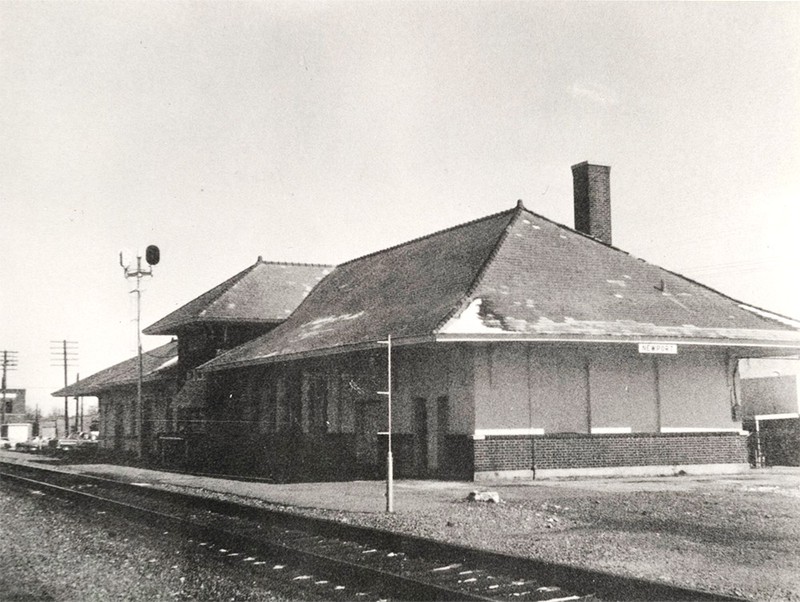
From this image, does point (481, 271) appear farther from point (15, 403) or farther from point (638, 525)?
point (15, 403)

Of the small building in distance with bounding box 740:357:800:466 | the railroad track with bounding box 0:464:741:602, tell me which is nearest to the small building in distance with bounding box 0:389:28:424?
A: the small building in distance with bounding box 740:357:800:466

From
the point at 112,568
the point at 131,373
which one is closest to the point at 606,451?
the point at 112,568

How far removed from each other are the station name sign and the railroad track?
9152 mm

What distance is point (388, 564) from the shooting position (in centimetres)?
928

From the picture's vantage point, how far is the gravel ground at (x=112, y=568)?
8031mm

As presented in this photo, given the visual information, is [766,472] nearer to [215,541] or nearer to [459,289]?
[459,289]

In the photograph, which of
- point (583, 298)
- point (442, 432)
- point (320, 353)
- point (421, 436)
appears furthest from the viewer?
point (320, 353)

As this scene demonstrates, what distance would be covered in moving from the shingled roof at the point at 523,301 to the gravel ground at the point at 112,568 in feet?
24.8

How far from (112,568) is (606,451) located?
42.3ft

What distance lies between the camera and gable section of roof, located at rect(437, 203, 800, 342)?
61.7 ft

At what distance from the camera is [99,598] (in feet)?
26.0

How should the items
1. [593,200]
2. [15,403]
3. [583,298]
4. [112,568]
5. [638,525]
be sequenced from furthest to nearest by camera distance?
[15,403] < [593,200] < [583,298] < [638,525] < [112,568]

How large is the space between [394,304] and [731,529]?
12729 millimetres

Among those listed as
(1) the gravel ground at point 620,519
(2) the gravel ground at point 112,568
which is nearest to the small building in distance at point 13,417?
(1) the gravel ground at point 620,519
